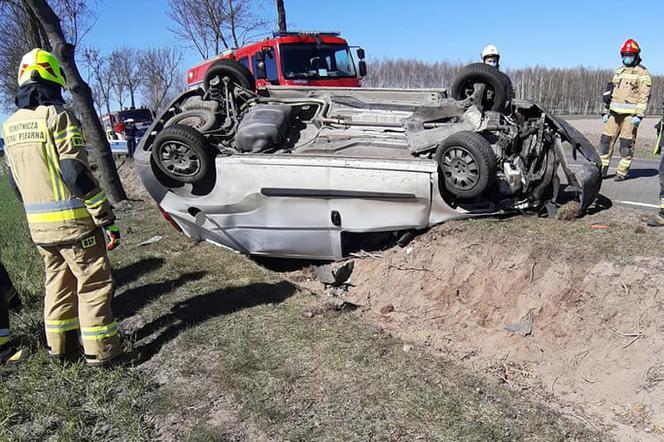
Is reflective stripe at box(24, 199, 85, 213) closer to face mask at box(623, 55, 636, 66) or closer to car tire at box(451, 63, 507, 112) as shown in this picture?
car tire at box(451, 63, 507, 112)

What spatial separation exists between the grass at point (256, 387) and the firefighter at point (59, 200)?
329 millimetres

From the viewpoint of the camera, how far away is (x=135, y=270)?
5129mm

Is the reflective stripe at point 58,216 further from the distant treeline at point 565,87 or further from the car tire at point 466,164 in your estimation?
the distant treeline at point 565,87

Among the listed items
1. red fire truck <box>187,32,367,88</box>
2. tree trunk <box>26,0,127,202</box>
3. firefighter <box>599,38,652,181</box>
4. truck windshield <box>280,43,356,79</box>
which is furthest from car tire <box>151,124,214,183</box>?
truck windshield <box>280,43,356,79</box>

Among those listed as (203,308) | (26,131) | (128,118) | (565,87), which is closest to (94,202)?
(26,131)

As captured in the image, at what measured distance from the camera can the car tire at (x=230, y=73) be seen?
5.41 metres

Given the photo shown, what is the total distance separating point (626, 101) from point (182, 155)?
5.43m

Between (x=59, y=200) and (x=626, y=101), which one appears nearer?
(x=59, y=200)

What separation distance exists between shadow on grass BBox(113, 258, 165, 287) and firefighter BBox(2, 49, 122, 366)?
1.62 meters

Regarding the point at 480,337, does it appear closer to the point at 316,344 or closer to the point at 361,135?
the point at 316,344

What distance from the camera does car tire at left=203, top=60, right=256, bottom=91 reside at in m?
5.41

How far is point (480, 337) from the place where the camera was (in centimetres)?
362

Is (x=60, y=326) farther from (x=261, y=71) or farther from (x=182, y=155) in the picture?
(x=261, y=71)

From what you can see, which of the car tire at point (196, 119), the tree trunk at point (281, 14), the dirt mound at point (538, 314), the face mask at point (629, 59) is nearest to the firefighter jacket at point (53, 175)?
the car tire at point (196, 119)
